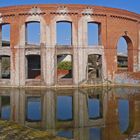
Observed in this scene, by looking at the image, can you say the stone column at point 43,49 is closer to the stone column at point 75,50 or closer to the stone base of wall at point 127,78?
the stone column at point 75,50

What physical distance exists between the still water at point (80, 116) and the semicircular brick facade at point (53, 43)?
8.43 metres

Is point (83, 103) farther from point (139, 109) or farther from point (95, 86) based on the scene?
point (95, 86)

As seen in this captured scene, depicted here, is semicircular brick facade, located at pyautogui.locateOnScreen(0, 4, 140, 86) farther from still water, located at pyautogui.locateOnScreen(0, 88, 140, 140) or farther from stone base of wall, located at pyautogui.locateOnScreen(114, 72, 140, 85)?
still water, located at pyautogui.locateOnScreen(0, 88, 140, 140)

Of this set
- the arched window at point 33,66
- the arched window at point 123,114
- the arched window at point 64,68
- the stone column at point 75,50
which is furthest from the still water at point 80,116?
the arched window at point 33,66

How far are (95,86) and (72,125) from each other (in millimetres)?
15491

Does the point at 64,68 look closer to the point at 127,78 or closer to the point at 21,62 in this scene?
the point at 21,62

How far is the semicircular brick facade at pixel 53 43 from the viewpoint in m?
27.0

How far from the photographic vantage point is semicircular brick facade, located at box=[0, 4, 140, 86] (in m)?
27.0

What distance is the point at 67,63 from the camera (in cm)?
4012

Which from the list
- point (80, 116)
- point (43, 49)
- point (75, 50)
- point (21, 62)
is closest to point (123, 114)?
point (80, 116)

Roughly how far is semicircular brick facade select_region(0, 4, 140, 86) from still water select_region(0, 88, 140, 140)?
8430 mm

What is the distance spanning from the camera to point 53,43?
2714 cm

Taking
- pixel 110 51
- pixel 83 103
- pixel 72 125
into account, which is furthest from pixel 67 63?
pixel 72 125

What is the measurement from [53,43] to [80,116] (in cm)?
1454
